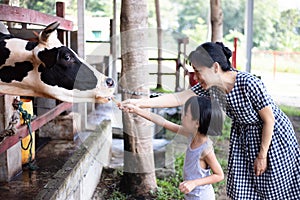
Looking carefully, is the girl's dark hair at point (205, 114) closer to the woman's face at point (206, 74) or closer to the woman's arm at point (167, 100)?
the woman's face at point (206, 74)

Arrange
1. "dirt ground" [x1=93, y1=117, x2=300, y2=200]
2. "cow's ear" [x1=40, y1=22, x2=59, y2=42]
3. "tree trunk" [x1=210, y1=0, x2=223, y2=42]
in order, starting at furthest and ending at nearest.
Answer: "tree trunk" [x1=210, y1=0, x2=223, y2=42] < "dirt ground" [x1=93, y1=117, x2=300, y2=200] < "cow's ear" [x1=40, y1=22, x2=59, y2=42]

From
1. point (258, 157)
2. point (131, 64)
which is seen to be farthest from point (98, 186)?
point (258, 157)

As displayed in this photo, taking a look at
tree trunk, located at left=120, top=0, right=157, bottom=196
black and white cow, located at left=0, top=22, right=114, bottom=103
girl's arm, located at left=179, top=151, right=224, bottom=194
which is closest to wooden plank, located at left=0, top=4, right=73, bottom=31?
black and white cow, located at left=0, top=22, right=114, bottom=103

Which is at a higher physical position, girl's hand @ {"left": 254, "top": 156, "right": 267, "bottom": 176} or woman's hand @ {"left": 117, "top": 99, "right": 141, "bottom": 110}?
woman's hand @ {"left": 117, "top": 99, "right": 141, "bottom": 110}

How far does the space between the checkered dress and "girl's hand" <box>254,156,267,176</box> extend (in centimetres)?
5

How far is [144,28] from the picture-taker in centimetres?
381

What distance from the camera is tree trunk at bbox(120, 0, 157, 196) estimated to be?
3760 millimetres

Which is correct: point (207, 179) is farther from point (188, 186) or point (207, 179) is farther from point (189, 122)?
point (189, 122)

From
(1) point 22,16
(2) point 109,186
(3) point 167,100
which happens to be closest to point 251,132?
(3) point 167,100

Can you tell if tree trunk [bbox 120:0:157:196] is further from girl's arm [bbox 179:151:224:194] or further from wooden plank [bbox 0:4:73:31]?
girl's arm [bbox 179:151:224:194]

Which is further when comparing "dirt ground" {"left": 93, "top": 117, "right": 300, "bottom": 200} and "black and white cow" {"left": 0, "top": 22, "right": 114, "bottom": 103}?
"dirt ground" {"left": 93, "top": 117, "right": 300, "bottom": 200}

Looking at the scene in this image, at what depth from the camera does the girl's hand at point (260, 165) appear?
2.26m

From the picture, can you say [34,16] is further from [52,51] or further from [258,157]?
[258,157]

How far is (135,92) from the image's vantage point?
3742 millimetres
